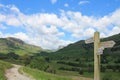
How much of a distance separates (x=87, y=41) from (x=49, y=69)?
15979 centimetres

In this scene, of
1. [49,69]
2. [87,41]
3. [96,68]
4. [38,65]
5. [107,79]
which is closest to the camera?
[96,68]

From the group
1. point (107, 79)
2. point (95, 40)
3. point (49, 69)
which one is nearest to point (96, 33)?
point (95, 40)

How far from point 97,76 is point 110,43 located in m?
2.07

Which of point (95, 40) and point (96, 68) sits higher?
point (95, 40)

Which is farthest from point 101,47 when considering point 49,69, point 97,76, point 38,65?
point 49,69

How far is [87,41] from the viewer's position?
17.3 m

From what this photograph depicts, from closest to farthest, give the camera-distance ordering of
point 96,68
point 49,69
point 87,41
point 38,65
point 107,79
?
point 96,68 < point 87,41 < point 107,79 < point 38,65 < point 49,69

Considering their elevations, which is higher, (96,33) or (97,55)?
(96,33)

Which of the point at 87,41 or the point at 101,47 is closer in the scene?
the point at 101,47

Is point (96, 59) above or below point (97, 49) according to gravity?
below

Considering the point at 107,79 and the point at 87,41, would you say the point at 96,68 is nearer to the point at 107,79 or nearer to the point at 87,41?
the point at 87,41

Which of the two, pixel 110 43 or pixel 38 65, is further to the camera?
pixel 38 65

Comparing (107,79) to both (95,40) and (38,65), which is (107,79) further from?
(95,40)

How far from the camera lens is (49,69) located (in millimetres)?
175750
